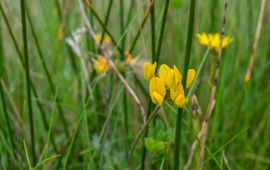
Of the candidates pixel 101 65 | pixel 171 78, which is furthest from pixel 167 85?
pixel 101 65

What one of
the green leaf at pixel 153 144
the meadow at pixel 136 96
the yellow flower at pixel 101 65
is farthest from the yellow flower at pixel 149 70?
the yellow flower at pixel 101 65

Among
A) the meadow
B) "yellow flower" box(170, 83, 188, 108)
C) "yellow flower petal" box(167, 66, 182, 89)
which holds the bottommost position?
the meadow

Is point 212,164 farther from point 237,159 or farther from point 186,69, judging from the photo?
point 186,69

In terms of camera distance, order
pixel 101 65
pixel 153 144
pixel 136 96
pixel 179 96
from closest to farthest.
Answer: pixel 179 96, pixel 153 144, pixel 136 96, pixel 101 65

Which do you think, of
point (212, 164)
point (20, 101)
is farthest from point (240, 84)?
point (20, 101)

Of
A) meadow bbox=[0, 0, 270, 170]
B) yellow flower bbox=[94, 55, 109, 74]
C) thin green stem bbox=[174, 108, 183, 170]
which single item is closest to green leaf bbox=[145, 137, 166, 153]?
meadow bbox=[0, 0, 270, 170]

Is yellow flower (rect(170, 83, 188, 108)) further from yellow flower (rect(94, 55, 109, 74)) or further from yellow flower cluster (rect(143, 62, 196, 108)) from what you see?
yellow flower (rect(94, 55, 109, 74))

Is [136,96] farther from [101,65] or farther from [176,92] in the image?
[176,92]

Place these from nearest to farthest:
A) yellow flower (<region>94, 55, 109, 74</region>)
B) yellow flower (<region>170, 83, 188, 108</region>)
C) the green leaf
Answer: yellow flower (<region>170, 83, 188, 108</region>) < the green leaf < yellow flower (<region>94, 55, 109, 74</region>)
